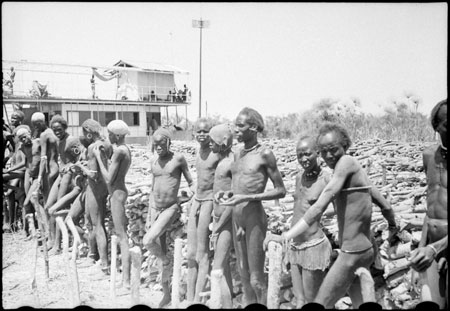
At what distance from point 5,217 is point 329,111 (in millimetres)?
7038

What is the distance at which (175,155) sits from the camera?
544 centimetres

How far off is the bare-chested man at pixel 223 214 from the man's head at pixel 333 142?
1.16 meters

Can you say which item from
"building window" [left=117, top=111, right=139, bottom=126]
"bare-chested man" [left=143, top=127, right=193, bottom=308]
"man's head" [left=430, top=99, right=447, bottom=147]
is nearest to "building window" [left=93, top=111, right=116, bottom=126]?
"building window" [left=117, top=111, right=139, bottom=126]

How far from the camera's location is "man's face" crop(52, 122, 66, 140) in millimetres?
7238

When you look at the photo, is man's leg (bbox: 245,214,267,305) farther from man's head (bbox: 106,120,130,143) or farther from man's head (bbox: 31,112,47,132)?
man's head (bbox: 31,112,47,132)

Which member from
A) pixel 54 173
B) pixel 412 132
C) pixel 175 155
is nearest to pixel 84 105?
pixel 54 173

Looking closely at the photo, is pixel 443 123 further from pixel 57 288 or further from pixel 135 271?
pixel 57 288

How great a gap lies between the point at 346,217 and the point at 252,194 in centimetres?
95

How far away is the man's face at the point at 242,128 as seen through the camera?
434 centimetres

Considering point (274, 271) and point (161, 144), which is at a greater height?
point (161, 144)

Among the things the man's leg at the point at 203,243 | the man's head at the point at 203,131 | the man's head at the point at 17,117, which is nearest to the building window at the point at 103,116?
the man's head at the point at 17,117

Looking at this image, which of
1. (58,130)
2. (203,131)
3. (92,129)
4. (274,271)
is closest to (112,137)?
(92,129)

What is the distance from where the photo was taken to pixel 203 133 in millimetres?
5000

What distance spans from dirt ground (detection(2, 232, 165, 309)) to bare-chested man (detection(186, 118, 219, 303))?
74cm
